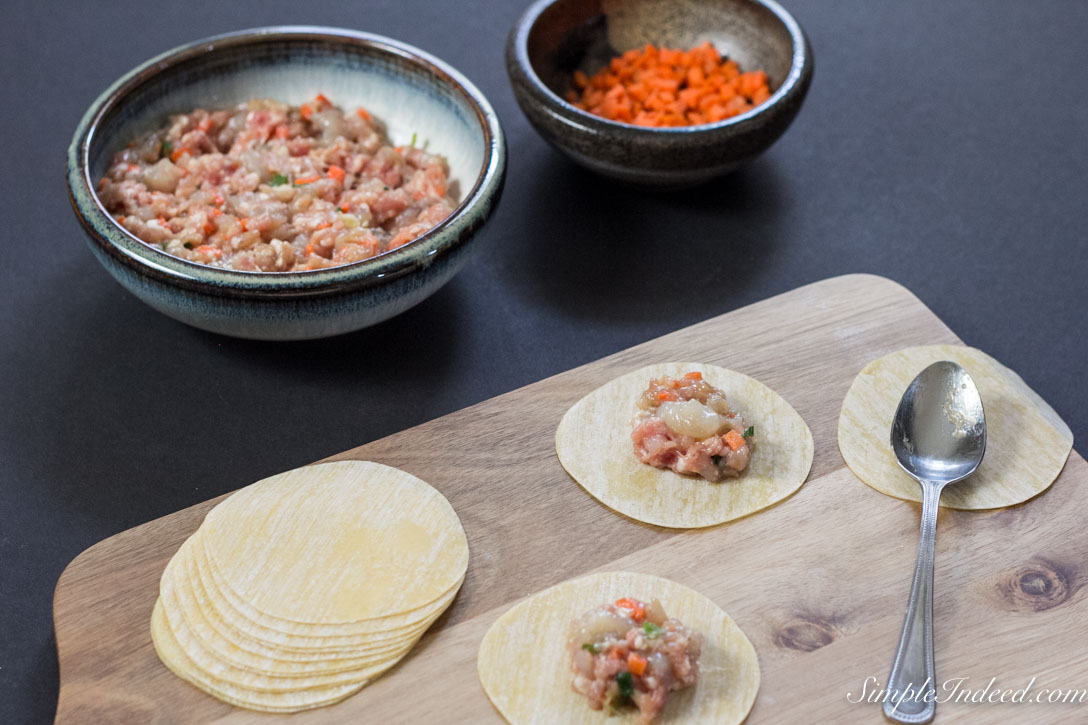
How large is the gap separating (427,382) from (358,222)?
0.46m

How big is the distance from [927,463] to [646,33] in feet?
6.30

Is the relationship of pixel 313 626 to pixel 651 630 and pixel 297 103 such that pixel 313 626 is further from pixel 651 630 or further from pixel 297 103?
pixel 297 103

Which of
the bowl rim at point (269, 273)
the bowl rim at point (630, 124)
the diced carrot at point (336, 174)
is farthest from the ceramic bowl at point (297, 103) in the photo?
the diced carrot at point (336, 174)

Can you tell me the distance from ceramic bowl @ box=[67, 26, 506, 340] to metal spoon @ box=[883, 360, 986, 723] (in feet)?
3.83

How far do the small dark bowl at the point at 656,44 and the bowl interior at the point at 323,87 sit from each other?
0.80 feet

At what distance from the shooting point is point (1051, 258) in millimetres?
3303

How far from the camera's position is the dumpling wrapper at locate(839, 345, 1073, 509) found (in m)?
2.45

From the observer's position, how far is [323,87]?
3.32 m

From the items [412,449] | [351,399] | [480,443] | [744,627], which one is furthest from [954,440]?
[351,399]

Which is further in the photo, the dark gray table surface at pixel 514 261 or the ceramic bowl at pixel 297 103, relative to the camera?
the dark gray table surface at pixel 514 261

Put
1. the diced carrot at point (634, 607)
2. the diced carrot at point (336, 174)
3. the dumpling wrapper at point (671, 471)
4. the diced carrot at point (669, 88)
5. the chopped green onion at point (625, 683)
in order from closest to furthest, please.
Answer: the chopped green onion at point (625, 683)
the diced carrot at point (634, 607)
the dumpling wrapper at point (671, 471)
the diced carrot at point (336, 174)
the diced carrot at point (669, 88)

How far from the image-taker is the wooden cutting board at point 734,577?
2.05m

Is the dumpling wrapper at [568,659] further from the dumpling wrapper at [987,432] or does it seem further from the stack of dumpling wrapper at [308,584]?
the dumpling wrapper at [987,432]

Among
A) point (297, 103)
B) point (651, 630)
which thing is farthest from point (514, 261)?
point (651, 630)
